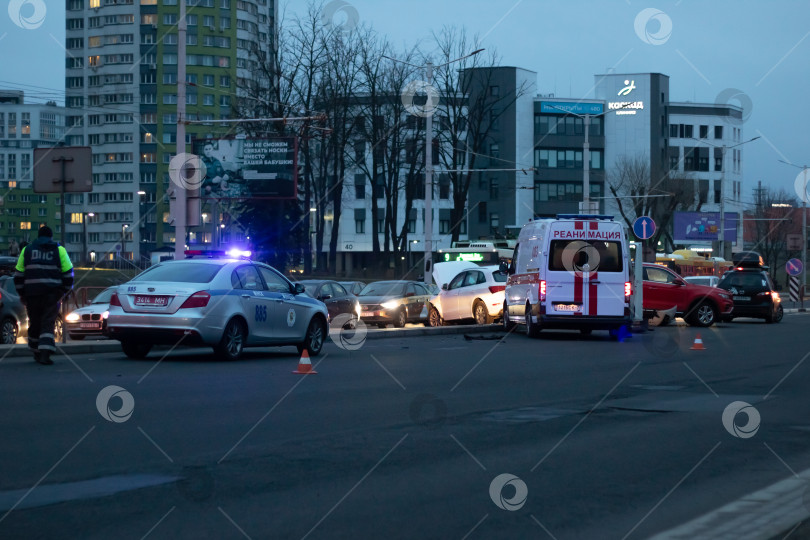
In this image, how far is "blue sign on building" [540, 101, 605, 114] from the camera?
371ft

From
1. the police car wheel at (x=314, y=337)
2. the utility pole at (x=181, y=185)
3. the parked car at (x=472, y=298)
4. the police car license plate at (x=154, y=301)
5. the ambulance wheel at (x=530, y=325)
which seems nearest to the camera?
the police car license plate at (x=154, y=301)

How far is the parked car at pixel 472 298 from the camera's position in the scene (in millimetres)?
29875

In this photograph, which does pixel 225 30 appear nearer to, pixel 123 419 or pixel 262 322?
pixel 262 322

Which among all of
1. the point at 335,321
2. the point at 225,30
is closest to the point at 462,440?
the point at 335,321

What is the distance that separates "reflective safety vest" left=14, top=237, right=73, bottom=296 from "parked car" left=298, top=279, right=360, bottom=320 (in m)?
15.0

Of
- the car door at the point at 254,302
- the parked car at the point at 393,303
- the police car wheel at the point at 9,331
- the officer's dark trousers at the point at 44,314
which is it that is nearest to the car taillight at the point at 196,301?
the car door at the point at 254,302

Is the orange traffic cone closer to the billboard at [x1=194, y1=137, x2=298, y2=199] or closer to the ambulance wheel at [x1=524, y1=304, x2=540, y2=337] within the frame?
the ambulance wheel at [x1=524, y1=304, x2=540, y2=337]

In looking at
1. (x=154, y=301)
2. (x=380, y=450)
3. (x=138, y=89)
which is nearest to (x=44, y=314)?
(x=154, y=301)

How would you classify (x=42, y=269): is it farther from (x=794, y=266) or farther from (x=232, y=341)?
(x=794, y=266)

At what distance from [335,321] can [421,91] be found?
57632 millimetres

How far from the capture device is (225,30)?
11944cm

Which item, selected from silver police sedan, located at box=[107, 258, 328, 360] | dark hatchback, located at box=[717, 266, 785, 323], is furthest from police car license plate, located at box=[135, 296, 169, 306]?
dark hatchback, located at box=[717, 266, 785, 323]

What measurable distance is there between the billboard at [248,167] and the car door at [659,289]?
12.8m

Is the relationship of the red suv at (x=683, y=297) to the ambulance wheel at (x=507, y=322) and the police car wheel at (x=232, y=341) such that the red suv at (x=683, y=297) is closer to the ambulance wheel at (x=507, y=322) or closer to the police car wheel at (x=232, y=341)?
the ambulance wheel at (x=507, y=322)
